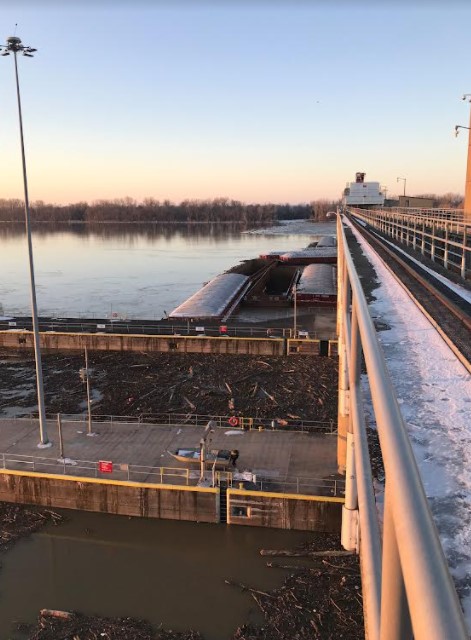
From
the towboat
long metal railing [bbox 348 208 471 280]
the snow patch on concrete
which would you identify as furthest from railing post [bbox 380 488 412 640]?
long metal railing [bbox 348 208 471 280]

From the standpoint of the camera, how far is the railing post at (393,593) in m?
1.95

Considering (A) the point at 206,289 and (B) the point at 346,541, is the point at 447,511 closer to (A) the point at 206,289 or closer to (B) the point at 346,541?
(B) the point at 346,541

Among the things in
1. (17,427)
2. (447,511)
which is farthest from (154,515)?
(447,511)

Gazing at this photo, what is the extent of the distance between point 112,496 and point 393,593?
51.4ft

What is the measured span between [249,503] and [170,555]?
8.89 feet

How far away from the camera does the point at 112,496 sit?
53.4 ft

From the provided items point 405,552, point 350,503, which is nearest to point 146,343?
point 350,503

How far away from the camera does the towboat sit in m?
16.8

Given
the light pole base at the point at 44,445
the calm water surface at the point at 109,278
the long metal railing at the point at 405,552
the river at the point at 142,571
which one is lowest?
the river at the point at 142,571

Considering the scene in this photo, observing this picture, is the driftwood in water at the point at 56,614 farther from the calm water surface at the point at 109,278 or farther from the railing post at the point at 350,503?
the calm water surface at the point at 109,278

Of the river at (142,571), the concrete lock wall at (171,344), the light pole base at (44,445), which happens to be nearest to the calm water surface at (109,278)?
the concrete lock wall at (171,344)

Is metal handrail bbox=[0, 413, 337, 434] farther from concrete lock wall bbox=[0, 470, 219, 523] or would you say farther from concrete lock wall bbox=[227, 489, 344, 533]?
concrete lock wall bbox=[227, 489, 344, 533]

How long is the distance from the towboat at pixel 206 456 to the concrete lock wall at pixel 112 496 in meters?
1.24

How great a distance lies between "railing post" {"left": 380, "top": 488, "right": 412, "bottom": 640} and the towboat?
15.1m
